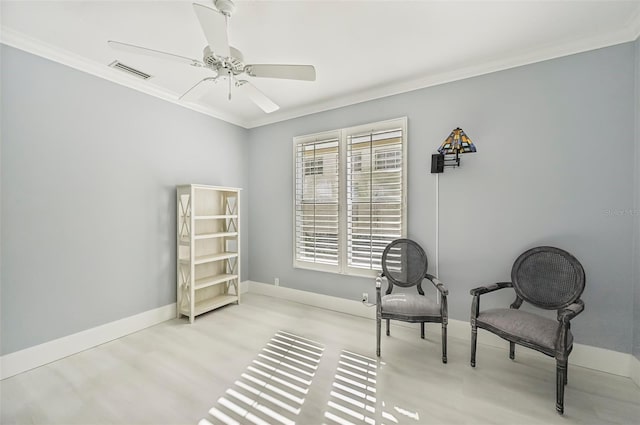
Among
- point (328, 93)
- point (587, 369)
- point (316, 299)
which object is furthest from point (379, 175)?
point (587, 369)

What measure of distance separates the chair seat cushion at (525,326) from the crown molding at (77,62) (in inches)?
161

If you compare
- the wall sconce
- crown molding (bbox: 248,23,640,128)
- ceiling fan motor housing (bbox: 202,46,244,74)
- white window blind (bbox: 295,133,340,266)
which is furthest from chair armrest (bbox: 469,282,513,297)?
ceiling fan motor housing (bbox: 202,46,244,74)

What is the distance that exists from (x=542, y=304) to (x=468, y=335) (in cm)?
77

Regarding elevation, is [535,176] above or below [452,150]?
below

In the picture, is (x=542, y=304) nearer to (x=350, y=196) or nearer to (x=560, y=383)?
(x=560, y=383)

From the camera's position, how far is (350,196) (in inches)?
137

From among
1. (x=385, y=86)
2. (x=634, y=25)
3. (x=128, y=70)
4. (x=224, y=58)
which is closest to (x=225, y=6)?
(x=224, y=58)

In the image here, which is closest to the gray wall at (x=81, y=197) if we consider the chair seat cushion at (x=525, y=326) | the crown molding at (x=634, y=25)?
the chair seat cushion at (x=525, y=326)

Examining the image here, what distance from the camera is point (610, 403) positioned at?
188 centimetres

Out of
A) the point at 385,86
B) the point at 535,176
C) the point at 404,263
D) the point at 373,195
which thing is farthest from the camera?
the point at 373,195

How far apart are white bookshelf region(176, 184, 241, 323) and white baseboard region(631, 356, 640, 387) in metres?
3.98

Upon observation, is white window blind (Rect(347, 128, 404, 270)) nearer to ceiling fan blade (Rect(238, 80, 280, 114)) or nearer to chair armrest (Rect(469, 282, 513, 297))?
chair armrest (Rect(469, 282, 513, 297))

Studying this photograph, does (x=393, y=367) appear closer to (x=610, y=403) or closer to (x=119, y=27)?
(x=610, y=403)

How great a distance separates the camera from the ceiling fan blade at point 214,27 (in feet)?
4.66
